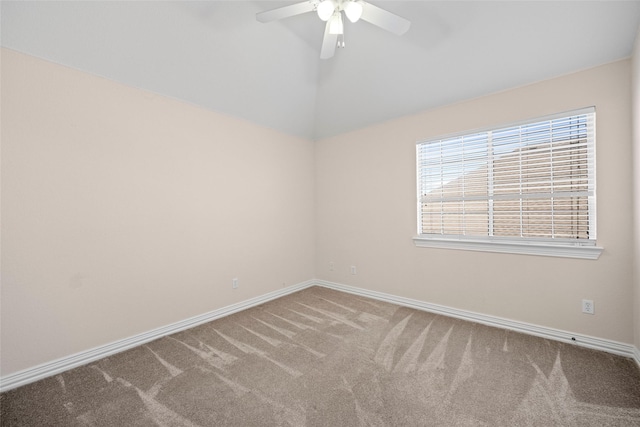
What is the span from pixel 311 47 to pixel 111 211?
262 cm

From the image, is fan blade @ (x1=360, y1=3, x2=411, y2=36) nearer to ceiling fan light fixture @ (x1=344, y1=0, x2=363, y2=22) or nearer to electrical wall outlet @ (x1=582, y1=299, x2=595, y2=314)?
ceiling fan light fixture @ (x1=344, y1=0, x2=363, y2=22)

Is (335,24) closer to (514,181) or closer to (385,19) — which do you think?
(385,19)

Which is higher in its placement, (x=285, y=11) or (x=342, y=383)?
(x=285, y=11)

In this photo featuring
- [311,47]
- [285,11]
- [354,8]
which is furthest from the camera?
[311,47]

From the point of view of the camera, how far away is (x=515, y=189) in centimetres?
264

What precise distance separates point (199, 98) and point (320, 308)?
2803 mm

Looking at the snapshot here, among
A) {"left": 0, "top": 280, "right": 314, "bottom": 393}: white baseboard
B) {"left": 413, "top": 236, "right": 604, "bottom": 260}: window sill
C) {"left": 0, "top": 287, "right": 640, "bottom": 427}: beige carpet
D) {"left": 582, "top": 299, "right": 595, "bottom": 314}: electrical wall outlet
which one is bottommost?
{"left": 0, "top": 287, "right": 640, "bottom": 427}: beige carpet

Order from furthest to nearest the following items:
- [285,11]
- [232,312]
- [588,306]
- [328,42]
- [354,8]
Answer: [232,312]
[588,306]
[328,42]
[285,11]
[354,8]

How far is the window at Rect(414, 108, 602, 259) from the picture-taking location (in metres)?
2.32

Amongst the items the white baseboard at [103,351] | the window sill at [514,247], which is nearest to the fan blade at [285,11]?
the window sill at [514,247]

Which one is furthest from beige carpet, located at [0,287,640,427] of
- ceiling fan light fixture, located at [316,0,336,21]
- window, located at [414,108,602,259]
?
ceiling fan light fixture, located at [316,0,336,21]

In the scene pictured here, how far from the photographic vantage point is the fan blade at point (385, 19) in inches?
68.8

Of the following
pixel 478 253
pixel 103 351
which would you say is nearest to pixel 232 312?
pixel 103 351

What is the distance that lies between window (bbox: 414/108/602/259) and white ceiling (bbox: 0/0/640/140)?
52 cm
